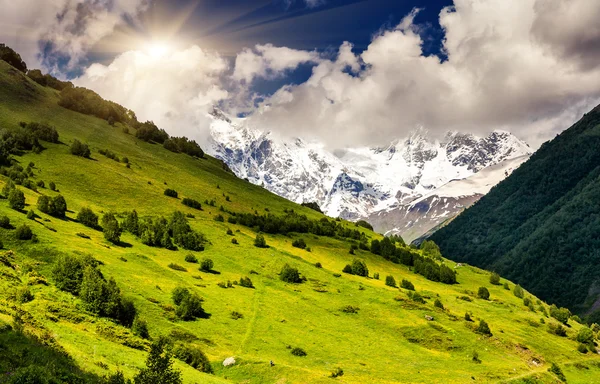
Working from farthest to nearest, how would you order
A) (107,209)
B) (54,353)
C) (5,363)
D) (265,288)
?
(107,209), (265,288), (54,353), (5,363)

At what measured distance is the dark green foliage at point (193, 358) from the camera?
123 feet

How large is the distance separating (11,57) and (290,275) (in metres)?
187

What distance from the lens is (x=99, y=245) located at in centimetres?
6328

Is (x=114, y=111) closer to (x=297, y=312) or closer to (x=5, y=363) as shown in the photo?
(x=297, y=312)

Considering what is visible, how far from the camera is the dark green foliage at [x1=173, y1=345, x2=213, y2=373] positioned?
3744cm

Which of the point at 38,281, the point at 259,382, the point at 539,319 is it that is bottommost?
the point at 259,382

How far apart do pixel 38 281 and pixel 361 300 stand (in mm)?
55164

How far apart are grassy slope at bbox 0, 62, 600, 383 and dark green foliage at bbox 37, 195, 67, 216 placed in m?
3.17

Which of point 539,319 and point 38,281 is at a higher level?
point 539,319

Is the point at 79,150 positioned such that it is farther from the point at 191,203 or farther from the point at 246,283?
the point at 246,283

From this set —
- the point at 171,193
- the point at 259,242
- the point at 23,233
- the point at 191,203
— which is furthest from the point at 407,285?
the point at 23,233

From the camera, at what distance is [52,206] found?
72250mm

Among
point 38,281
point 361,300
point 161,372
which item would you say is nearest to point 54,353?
point 161,372

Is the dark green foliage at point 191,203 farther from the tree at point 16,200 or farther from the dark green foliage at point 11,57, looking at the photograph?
the dark green foliage at point 11,57
